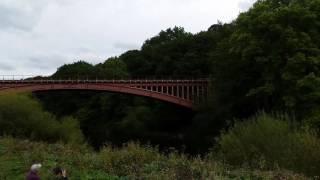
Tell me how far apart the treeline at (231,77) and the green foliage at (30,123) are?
1205cm

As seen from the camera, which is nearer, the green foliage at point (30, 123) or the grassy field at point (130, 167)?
the grassy field at point (130, 167)

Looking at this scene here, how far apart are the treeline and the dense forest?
3.1 inches

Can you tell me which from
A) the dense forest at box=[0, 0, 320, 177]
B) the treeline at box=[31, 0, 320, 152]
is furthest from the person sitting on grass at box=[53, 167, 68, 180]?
the treeline at box=[31, 0, 320, 152]

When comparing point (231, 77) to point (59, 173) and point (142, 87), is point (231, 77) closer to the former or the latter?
point (142, 87)

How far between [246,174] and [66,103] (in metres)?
105

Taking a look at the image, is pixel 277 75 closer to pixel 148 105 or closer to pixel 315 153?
pixel 315 153

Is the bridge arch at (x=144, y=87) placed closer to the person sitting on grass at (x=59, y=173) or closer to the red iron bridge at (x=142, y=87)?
the red iron bridge at (x=142, y=87)

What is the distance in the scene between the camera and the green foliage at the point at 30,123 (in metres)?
51.6

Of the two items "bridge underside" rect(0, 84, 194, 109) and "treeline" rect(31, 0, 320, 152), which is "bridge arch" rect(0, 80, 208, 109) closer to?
"bridge underside" rect(0, 84, 194, 109)

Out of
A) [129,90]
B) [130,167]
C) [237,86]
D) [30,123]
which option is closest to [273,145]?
[130,167]

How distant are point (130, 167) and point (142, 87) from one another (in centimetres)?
6424

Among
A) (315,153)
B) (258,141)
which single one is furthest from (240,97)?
(315,153)


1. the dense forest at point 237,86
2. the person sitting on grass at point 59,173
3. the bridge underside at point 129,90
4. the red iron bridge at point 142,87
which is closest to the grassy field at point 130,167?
the person sitting on grass at point 59,173

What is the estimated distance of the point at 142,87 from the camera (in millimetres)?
80250
